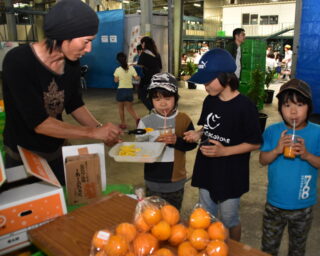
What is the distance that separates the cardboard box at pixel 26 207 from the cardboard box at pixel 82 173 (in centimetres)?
32

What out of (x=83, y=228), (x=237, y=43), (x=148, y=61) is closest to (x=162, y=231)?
(x=83, y=228)

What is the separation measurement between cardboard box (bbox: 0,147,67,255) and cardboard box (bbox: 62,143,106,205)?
0.32m

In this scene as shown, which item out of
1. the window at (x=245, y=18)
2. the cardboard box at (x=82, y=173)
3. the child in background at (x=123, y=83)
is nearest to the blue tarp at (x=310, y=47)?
the child in background at (x=123, y=83)

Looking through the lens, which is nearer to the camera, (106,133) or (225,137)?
(106,133)

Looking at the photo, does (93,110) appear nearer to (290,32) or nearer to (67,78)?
(67,78)

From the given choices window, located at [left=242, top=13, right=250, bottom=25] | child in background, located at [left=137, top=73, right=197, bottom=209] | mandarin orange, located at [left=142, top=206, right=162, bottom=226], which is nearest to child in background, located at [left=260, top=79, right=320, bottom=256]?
child in background, located at [left=137, top=73, right=197, bottom=209]

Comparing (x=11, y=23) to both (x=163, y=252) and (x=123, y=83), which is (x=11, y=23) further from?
(x=163, y=252)

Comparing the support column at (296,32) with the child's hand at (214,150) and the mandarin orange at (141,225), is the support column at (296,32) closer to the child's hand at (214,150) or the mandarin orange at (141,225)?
the child's hand at (214,150)

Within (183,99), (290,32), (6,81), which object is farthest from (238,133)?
(290,32)

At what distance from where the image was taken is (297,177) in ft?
5.91

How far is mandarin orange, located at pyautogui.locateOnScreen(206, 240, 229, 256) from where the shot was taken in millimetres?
912

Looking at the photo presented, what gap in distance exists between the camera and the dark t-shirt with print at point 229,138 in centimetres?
182

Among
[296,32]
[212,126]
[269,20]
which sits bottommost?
[212,126]

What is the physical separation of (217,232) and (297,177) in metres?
1.02
